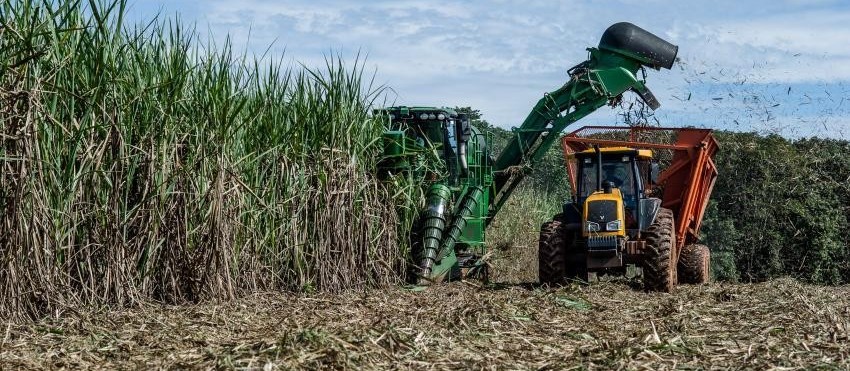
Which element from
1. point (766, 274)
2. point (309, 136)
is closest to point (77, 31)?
point (309, 136)

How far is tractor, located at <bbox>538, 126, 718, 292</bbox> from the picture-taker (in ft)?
37.1

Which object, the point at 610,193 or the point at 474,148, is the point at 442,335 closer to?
the point at 610,193

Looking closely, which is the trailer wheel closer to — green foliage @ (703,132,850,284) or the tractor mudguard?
the tractor mudguard

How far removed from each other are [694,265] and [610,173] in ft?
5.30

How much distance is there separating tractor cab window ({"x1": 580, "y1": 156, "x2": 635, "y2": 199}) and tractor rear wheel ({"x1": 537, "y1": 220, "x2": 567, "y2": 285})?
26.9 inches

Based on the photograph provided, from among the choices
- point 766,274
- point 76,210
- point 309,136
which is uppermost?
point 309,136

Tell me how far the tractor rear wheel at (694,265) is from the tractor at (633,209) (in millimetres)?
12

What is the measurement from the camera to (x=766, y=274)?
58.6ft

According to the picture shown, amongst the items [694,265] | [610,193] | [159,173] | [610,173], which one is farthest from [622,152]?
[159,173]

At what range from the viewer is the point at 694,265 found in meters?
12.7

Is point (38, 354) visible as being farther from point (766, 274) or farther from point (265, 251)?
point (766, 274)

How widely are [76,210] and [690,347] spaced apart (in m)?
4.36

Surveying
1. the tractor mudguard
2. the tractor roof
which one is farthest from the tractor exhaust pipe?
the tractor mudguard

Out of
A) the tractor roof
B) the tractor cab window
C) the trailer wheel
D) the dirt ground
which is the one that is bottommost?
the dirt ground
